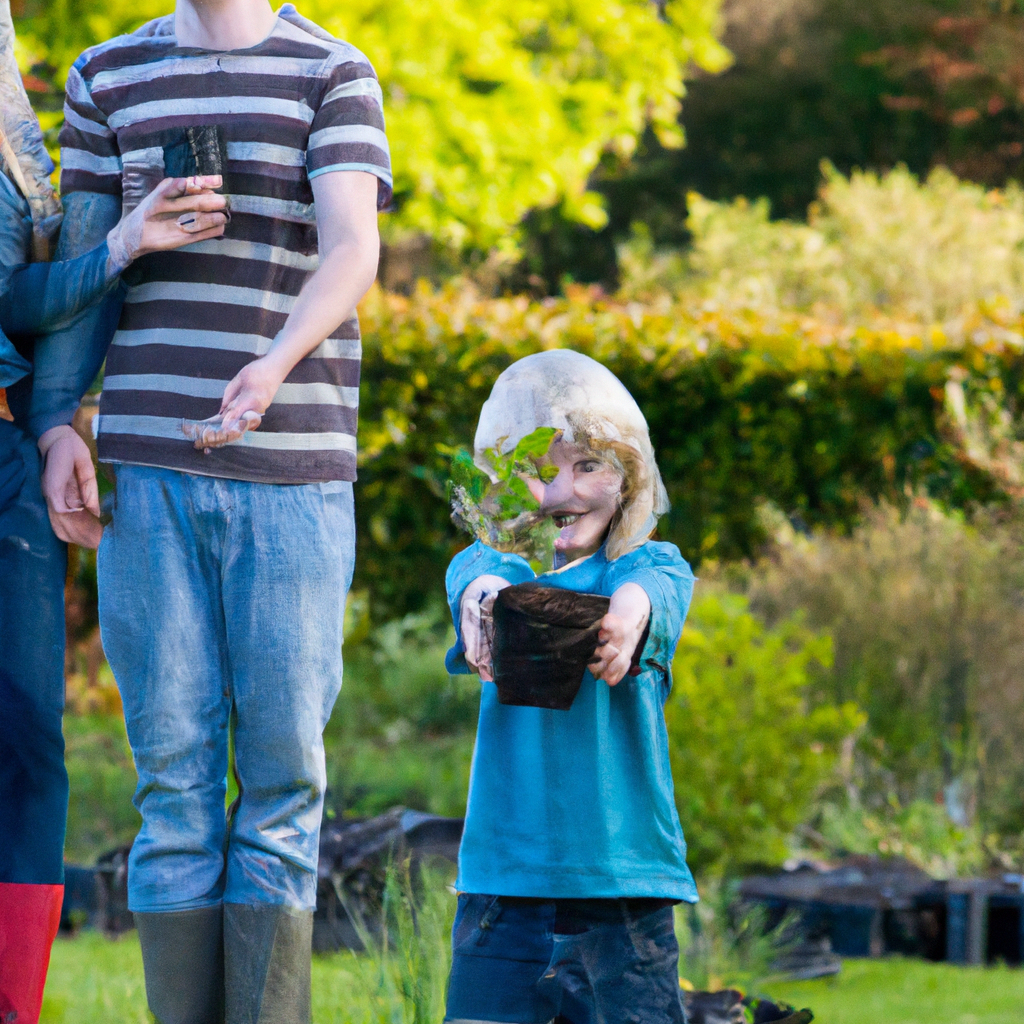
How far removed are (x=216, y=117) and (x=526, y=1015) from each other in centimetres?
133

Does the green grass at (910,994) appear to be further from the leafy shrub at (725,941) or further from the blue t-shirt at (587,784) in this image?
the blue t-shirt at (587,784)

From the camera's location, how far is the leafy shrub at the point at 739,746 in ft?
12.3

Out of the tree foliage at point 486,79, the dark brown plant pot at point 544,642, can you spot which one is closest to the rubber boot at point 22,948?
the dark brown plant pot at point 544,642

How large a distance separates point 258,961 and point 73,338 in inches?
37.8

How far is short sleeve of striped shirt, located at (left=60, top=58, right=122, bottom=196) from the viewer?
1910mm

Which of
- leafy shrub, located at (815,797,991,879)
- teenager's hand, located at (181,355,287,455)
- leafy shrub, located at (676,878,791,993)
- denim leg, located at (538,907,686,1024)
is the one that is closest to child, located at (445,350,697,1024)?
denim leg, located at (538,907,686,1024)

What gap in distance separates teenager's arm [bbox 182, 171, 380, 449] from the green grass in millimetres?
2097

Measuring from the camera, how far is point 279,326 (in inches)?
73.6

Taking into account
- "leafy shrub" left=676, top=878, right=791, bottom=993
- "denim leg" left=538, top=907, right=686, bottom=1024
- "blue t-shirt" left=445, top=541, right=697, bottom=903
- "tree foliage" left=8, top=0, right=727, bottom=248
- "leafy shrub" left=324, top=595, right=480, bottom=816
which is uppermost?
"tree foliage" left=8, top=0, right=727, bottom=248

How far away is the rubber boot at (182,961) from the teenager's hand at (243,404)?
0.67 metres

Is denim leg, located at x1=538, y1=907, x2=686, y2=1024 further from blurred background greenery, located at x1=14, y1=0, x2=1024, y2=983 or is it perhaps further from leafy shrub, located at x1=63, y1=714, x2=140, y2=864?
leafy shrub, located at x1=63, y1=714, x2=140, y2=864

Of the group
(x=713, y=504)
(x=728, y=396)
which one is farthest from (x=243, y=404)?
(x=713, y=504)

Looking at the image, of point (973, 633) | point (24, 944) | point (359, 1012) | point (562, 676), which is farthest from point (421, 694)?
point (562, 676)

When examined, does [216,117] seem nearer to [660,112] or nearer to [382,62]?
[382,62]
